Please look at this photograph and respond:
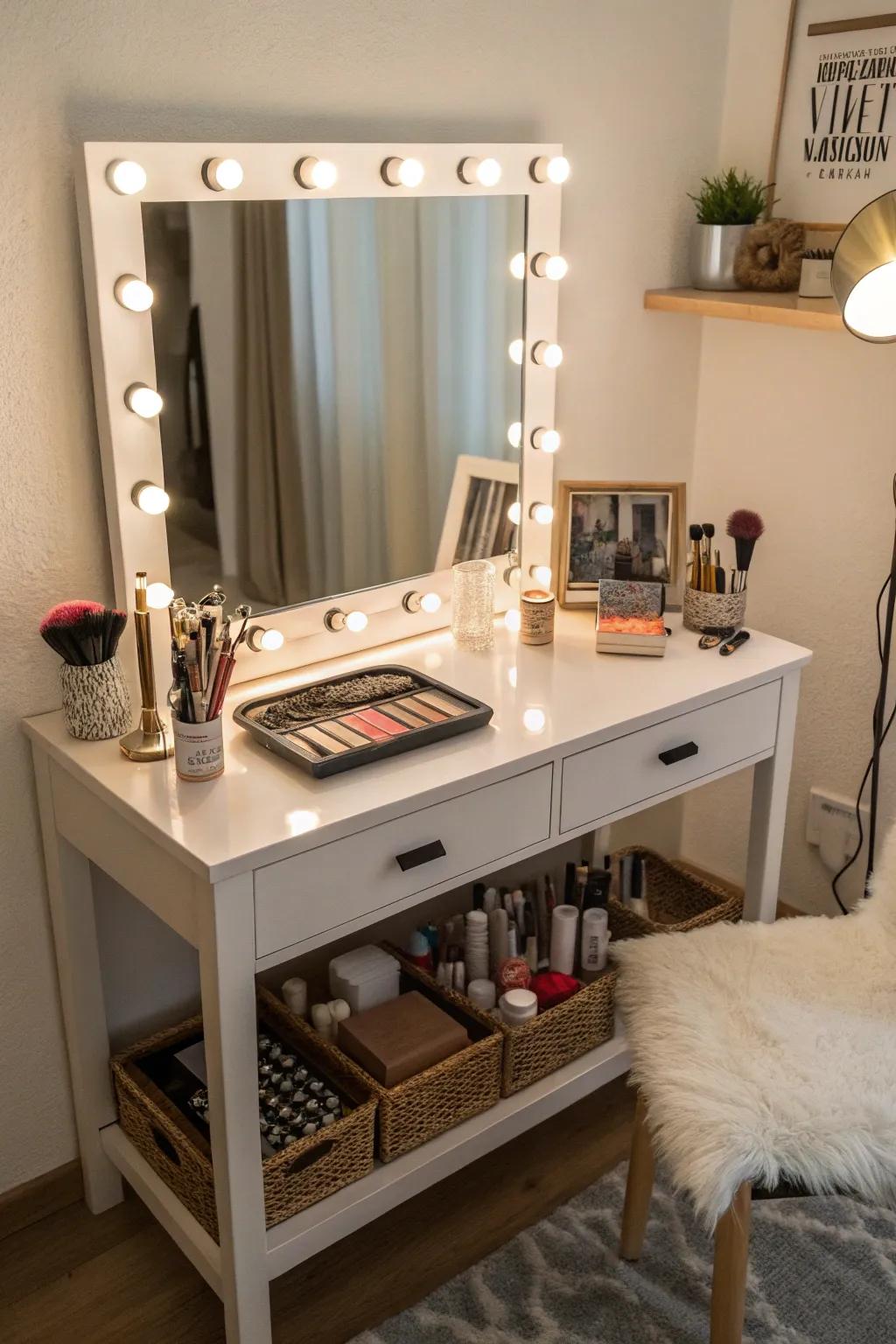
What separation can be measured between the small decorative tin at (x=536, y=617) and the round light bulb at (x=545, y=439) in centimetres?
24

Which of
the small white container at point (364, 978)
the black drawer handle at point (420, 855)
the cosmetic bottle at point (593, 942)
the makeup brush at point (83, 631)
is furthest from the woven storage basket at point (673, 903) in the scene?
the makeup brush at point (83, 631)

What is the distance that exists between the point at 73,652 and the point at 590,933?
3.07 feet

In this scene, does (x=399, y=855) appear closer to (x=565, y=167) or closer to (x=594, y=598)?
(x=594, y=598)

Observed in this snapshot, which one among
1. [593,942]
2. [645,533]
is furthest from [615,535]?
[593,942]

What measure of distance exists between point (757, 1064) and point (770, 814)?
1.94ft

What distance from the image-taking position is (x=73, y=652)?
1476 millimetres

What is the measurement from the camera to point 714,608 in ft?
6.24

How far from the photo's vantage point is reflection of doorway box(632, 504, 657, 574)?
1.96 metres

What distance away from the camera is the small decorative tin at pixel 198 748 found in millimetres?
1427

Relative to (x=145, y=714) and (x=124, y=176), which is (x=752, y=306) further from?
(x=145, y=714)

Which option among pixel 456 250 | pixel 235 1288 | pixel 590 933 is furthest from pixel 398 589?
pixel 235 1288

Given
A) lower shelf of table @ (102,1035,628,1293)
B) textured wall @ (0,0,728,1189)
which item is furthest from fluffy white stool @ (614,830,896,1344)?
textured wall @ (0,0,728,1189)

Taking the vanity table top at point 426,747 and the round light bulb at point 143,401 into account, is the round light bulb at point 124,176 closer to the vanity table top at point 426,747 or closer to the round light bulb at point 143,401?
the round light bulb at point 143,401

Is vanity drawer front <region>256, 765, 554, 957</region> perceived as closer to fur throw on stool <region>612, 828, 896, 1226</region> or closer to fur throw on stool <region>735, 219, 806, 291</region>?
fur throw on stool <region>612, 828, 896, 1226</region>
